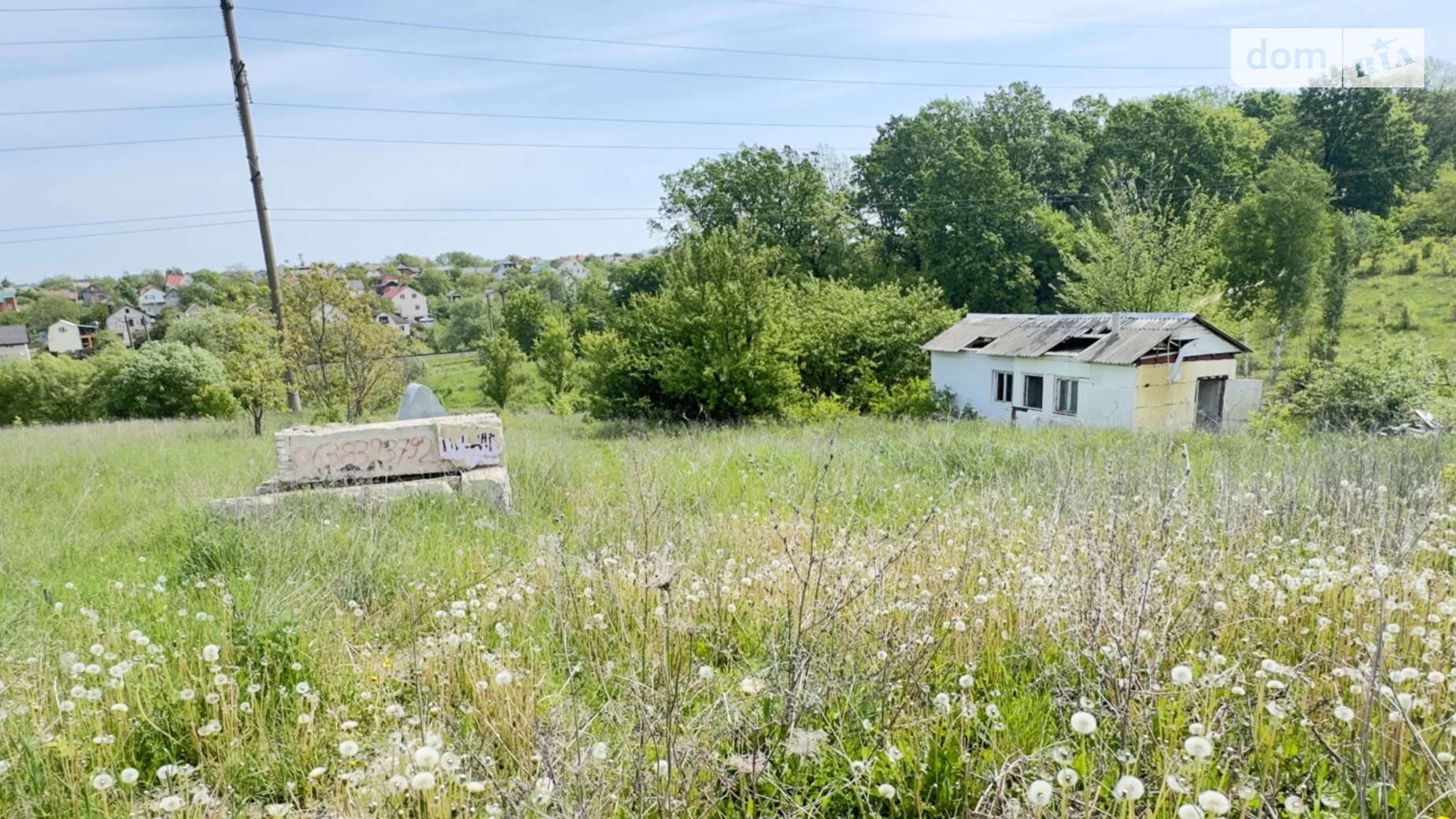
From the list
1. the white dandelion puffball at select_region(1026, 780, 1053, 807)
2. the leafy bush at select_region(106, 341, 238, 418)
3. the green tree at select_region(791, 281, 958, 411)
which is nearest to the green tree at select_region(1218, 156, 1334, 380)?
the green tree at select_region(791, 281, 958, 411)

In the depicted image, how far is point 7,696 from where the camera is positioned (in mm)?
3053

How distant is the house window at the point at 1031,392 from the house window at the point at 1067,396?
0.66 metres

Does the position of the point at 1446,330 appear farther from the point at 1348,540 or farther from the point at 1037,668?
the point at 1037,668

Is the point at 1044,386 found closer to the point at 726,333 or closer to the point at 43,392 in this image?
the point at 726,333

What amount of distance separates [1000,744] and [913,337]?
27565 mm

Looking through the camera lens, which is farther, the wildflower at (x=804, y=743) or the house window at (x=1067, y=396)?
the house window at (x=1067, y=396)

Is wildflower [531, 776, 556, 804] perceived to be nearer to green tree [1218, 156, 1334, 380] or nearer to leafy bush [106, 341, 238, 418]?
leafy bush [106, 341, 238, 418]

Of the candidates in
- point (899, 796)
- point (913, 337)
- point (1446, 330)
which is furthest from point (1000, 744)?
point (1446, 330)

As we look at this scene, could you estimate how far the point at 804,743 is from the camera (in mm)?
2469

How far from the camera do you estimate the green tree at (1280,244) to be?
104 feet

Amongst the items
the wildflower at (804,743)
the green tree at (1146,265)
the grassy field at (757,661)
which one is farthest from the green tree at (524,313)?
the wildflower at (804,743)

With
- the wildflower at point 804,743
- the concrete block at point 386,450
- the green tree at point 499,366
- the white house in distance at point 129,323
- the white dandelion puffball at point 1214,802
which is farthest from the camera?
the white house in distance at point 129,323

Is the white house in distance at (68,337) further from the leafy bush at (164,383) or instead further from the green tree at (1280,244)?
the green tree at (1280,244)

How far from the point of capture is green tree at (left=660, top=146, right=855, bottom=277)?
42.1m
